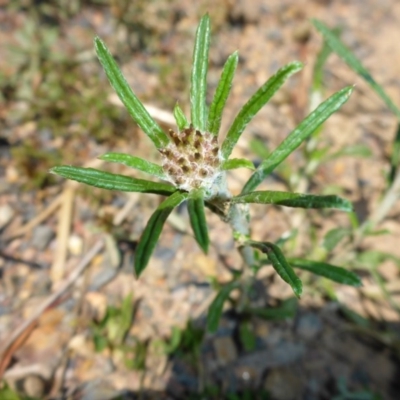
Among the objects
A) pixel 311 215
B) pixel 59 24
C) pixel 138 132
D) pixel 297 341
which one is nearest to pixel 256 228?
pixel 311 215

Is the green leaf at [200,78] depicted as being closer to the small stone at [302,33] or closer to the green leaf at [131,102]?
the green leaf at [131,102]

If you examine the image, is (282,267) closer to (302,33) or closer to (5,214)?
(5,214)

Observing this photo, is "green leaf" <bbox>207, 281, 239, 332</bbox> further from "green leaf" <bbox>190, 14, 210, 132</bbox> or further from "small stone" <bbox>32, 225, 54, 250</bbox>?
"small stone" <bbox>32, 225, 54, 250</bbox>

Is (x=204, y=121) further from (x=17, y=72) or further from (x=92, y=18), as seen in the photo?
(x=92, y=18)

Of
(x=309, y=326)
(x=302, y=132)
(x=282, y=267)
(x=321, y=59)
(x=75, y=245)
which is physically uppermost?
(x=321, y=59)

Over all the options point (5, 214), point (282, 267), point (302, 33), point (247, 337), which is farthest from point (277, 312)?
point (302, 33)

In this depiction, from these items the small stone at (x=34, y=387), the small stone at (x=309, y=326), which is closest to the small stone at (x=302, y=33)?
the small stone at (x=309, y=326)

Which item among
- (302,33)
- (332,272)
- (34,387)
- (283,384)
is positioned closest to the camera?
(332,272)
